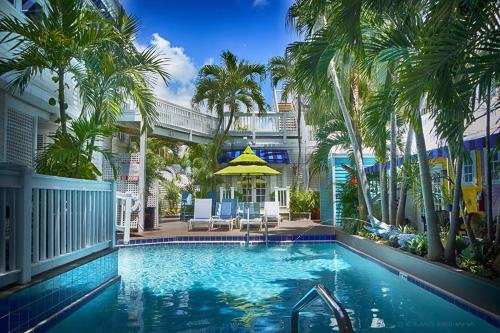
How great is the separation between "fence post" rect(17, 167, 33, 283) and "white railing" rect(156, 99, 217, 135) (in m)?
12.3

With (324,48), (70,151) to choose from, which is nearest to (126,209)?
(70,151)

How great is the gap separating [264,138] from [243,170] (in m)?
6.86

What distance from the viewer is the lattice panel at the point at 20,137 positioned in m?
7.68

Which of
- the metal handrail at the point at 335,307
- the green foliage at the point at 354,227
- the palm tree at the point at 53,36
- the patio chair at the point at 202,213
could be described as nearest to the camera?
the metal handrail at the point at 335,307

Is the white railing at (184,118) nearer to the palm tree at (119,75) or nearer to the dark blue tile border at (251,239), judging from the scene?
the dark blue tile border at (251,239)

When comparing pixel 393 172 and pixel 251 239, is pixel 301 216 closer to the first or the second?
pixel 251 239

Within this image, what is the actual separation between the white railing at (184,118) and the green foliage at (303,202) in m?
5.39

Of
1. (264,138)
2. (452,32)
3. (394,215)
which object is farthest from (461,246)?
(264,138)

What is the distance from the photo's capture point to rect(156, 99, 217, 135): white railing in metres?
17.3

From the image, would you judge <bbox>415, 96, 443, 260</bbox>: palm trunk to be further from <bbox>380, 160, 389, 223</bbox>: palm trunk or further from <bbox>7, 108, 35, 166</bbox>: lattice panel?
<bbox>7, 108, 35, 166</bbox>: lattice panel

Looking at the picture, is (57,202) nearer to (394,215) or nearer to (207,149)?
(394,215)

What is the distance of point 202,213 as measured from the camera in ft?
45.6

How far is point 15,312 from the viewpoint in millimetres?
3678

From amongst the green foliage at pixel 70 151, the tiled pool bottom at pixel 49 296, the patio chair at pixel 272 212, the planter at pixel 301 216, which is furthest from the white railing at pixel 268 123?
the tiled pool bottom at pixel 49 296
